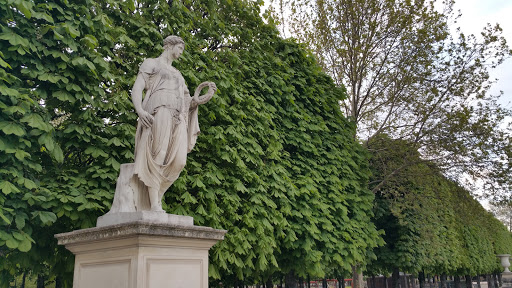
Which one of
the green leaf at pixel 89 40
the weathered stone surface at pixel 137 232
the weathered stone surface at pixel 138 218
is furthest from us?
the green leaf at pixel 89 40

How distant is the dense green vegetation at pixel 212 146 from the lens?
21.5ft

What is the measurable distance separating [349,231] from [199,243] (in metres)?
7.67

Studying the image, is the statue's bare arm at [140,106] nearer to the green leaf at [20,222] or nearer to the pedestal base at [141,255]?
the pedestal base at [141,255]

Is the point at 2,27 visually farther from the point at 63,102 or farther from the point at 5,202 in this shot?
the point at 5,202

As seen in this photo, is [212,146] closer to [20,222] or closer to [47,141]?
[47,141]

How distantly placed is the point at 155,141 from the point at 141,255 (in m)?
1.43

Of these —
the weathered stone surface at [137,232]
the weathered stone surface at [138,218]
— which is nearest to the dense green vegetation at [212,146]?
the weathered stone surface at [137,232]

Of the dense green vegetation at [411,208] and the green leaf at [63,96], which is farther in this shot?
the dense green vegetation at [411,208]

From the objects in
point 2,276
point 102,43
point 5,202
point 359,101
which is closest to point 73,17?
point 102,43

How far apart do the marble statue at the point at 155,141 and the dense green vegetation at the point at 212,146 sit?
185 centimetres

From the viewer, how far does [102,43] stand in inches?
319

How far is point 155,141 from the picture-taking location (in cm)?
535

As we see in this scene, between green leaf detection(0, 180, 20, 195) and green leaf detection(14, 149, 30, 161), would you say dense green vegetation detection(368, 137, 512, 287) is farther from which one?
green leaf detection(0, 180, 20, 195)

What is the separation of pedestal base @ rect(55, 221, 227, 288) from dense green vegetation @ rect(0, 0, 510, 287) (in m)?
1.52
